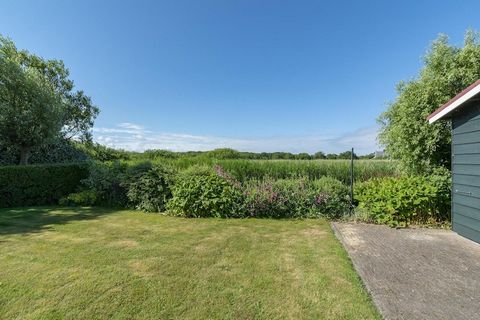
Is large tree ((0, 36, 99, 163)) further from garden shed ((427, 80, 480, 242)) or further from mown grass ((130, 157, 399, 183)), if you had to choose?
garden shed ((427, 80, 480, 242))

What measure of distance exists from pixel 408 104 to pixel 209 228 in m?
6.24

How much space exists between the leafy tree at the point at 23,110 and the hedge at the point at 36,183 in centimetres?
262

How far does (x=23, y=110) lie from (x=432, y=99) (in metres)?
14.0

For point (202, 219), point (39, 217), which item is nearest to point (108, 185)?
point (39, 217)

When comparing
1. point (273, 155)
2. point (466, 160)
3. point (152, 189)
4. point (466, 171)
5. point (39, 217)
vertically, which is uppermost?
point (273, 155)

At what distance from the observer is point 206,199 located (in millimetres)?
7027

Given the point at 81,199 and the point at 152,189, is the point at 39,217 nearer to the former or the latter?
the point at 81,199

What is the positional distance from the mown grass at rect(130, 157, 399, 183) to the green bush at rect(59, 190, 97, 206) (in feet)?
8.87

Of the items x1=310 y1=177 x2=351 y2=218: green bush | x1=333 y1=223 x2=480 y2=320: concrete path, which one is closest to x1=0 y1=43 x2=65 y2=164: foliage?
x1=310 y1=177 x2=351 y2=218: green bush

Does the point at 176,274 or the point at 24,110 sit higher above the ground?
the point at 24,110

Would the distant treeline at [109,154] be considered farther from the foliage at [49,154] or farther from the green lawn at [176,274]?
the green lawn at [176,274]

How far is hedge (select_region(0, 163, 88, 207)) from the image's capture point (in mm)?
8302

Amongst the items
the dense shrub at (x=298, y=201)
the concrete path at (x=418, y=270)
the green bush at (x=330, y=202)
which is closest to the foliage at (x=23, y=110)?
the dense shrub at (x=298, y=201)

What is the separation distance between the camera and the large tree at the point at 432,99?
681cm
